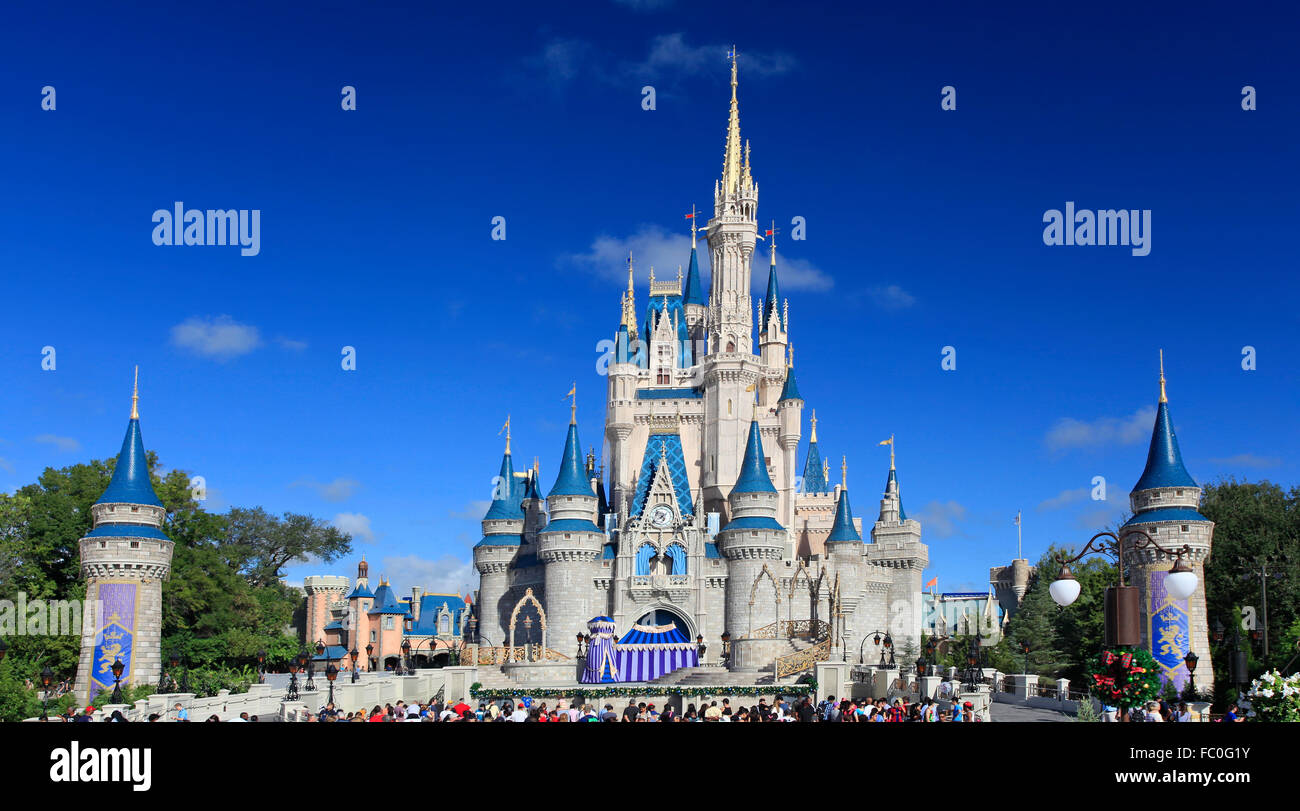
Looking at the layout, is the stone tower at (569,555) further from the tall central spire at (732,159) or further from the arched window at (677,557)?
the tall central spire at (732,159)

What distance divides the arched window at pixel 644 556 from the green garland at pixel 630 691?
31.9 ft

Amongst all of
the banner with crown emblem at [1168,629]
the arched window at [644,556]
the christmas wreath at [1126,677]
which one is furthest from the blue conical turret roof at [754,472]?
the christmas wreath at [1126,677]

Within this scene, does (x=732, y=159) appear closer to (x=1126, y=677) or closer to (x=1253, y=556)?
(x=1253, y=556)

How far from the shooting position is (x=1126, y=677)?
52.6 feet

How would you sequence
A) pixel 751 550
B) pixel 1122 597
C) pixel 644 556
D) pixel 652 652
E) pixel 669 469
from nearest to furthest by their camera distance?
pixel 1122 597
pixel 652 652
pixel 751 550
pixel 644 556
pixel 669 469

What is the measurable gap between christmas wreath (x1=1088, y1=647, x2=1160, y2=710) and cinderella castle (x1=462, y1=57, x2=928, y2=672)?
2618cm

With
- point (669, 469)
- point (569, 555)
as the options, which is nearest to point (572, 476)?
point (569, 555)

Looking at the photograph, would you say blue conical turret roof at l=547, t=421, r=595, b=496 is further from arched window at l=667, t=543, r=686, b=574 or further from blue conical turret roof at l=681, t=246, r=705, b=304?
blue conical turret roof at l=681, t=246, r=705, b=304

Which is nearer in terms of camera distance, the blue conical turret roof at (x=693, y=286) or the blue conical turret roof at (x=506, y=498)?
the blue conical turret roof at (x=506, y=498)

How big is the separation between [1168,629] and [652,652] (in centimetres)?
2096

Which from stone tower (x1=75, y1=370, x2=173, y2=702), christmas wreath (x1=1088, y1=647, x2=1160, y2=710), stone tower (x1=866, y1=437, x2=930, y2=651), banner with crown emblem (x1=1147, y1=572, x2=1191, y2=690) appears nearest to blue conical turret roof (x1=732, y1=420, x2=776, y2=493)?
stone tower (x1=866, y1=437, x2=930, y2=651)

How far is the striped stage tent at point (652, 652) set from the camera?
48.9m
